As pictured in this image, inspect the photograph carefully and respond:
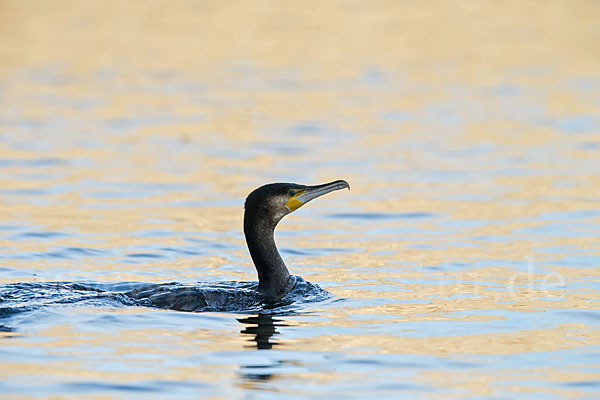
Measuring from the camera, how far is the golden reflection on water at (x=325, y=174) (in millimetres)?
8164

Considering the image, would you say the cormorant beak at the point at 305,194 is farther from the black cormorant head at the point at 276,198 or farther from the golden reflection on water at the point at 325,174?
the golden reflection on water at the point at 325,174

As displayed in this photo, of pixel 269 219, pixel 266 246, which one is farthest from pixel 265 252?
pixel 269 219

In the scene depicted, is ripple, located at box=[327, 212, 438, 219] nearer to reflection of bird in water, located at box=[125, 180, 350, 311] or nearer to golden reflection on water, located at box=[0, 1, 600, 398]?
golden reflection on water, located at box=[0, 1, 600, 398]

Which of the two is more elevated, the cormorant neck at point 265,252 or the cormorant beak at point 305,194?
the cormorant beak at point 305,194

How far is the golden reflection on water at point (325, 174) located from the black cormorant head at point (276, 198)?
3.33 feet

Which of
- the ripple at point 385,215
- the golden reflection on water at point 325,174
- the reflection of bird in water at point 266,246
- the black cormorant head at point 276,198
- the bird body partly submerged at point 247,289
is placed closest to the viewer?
the golden reflection on water at point 325,174

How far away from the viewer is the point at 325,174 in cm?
1662

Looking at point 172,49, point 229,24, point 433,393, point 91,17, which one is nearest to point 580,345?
point 433,393

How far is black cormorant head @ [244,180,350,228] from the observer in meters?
9.61

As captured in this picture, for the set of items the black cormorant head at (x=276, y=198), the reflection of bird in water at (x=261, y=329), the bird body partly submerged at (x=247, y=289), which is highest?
the black cormorant head at (x=276, y=198)

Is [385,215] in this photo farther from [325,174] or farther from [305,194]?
[305,194]

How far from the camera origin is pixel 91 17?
3650 cm

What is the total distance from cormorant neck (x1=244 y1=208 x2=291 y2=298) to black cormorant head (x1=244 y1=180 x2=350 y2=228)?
0.09 feet

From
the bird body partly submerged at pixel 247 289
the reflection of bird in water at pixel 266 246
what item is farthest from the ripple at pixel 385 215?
the reflection of bird in water at pixel 266 246
